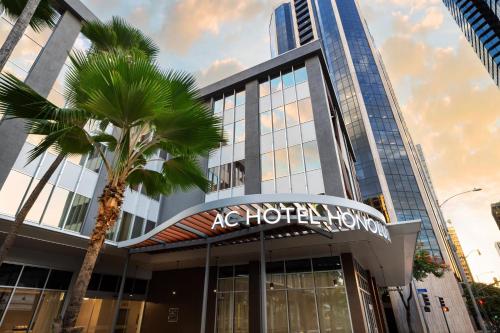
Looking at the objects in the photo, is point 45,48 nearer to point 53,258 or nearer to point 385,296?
point 53,258

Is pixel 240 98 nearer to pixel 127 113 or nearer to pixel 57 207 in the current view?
pixel 57 207

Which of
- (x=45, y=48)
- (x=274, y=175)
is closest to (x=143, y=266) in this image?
(x=274, y=175)

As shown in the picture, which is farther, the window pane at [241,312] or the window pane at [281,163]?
the window pane at [281,163]

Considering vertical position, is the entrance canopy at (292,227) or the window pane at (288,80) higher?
the window pane at (288,80)

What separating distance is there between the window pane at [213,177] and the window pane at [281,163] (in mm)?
4605

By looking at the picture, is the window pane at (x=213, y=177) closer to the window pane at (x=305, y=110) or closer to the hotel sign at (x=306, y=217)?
the window pane at (x=305, y=110)

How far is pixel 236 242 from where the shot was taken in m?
11.7

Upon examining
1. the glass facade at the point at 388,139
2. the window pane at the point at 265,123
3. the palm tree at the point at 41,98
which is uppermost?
the glass facade at the point at 388,139

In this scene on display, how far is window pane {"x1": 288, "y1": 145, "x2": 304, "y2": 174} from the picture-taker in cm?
1552

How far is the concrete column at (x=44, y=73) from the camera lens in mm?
11430

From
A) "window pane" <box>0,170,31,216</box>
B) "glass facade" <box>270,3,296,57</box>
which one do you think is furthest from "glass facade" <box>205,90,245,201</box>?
"glass facade" <box>270,3,296,57</box>

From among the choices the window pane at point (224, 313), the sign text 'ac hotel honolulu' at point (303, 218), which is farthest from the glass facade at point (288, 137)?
the window pane at point (224, 313)

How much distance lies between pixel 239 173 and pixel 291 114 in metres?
5.31

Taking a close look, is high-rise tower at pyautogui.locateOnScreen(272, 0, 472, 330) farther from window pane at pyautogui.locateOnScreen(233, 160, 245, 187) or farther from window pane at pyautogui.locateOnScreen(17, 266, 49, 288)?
window pane at pyautogui.locateOnScreen(17, 266, 49, 288)
